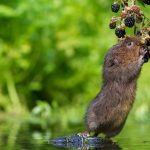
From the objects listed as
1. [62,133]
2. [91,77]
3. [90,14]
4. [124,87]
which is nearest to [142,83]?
[91,77]

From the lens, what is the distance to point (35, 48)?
12.2 meters

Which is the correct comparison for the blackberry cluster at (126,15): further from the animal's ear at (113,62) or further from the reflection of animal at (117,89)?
the animal's ear at (113,62)

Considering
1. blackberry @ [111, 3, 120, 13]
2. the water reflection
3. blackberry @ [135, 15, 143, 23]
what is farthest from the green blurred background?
blackberry @ [111, 3, 120, 13]

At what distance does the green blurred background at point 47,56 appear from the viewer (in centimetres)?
1194

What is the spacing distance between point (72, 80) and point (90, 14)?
129cm

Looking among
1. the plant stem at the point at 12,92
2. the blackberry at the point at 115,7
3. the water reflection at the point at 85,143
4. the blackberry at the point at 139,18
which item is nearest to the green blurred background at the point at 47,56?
the plant stem at the point at 12,92

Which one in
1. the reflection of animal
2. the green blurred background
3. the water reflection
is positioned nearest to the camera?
the water reflection

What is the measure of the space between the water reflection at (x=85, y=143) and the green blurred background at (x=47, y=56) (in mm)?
4783

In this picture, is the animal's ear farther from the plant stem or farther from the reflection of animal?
the plant stem

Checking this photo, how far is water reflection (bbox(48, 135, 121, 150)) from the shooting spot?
21.4 ft

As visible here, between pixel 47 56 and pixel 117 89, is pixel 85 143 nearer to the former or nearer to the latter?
pixel 117 89

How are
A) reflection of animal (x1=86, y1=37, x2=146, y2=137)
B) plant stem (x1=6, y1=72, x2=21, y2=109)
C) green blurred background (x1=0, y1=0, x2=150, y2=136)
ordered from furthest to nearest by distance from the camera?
green blurred background (x1=0, y1=0, x2=150, y2=136), plant stem (x1=6, y1=72, x2=21, y2=109), reflection of animal (x1=86, y1=37, x2=146, y2=137)

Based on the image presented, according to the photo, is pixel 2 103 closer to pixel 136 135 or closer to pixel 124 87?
pixel 136 135

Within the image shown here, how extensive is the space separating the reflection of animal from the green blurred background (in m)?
4.80
